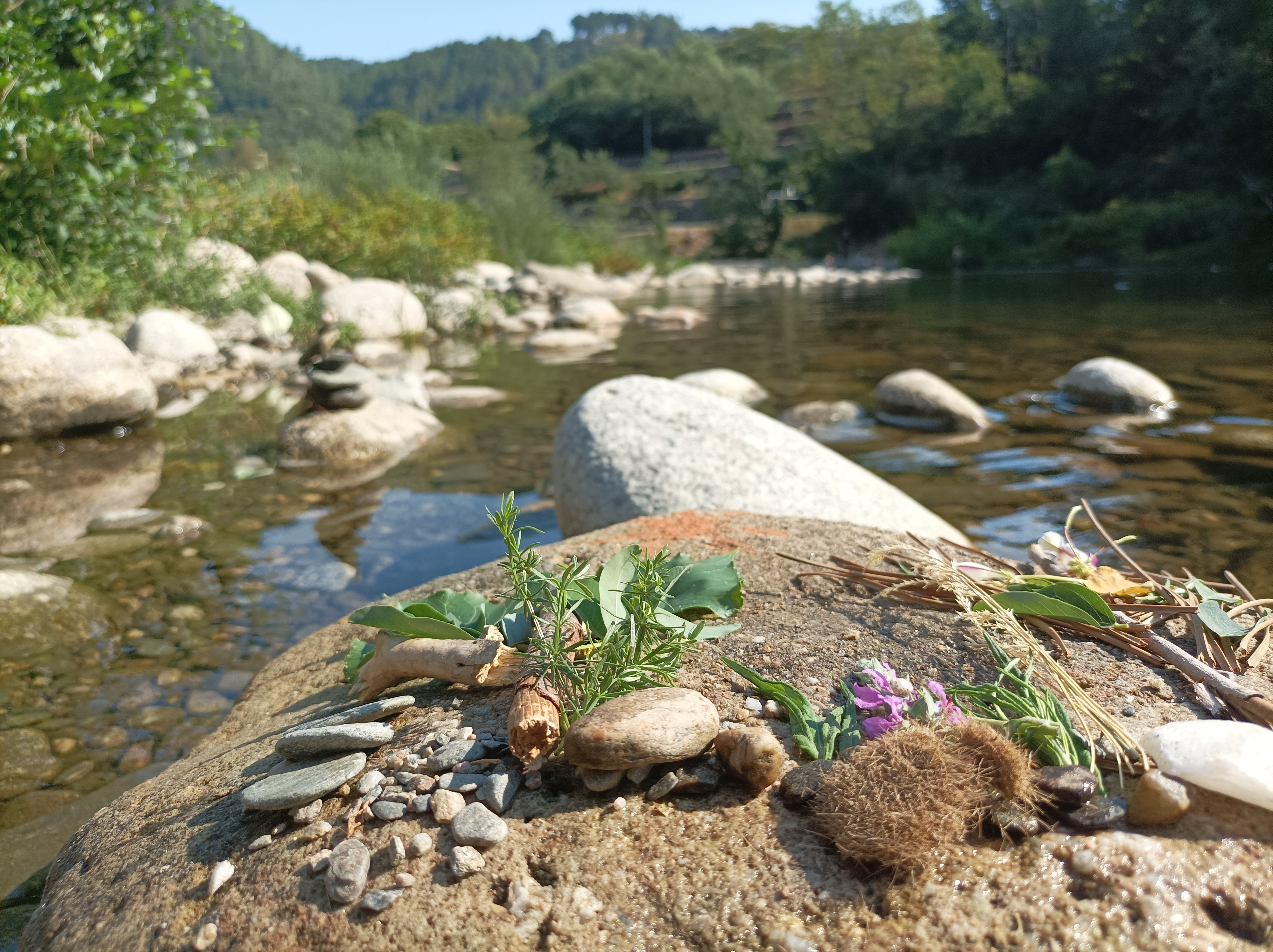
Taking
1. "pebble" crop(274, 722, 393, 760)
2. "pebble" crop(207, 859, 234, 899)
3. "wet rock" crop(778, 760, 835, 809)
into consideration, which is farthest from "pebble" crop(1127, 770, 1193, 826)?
"pebble" crop(207, 859, 234, 899)

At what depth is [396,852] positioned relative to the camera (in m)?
1.39

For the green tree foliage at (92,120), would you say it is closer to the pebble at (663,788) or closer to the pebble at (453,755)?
the pebble at (453,755)

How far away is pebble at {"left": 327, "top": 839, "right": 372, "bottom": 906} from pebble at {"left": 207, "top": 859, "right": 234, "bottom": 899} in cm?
20

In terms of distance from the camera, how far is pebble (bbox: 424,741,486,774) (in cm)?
156

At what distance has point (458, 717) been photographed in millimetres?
1768

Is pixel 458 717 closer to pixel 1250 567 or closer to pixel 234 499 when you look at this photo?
pixel 1250 567

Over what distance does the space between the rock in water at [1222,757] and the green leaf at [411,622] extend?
4.57 feet

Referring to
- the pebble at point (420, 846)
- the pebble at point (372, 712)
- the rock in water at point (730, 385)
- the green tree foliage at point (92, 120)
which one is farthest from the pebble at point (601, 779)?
the green tree foliage at point (92, 120)

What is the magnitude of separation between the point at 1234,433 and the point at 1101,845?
663cm

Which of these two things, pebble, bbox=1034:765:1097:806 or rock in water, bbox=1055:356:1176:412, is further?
rock in water, bbox=1055:356:1176:412

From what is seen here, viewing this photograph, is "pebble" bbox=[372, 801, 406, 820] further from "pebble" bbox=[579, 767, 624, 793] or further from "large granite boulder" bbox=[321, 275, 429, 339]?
"large granite boulder" bbox=[321, 275, 429, 339]

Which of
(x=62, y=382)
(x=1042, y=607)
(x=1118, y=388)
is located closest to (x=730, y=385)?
(x=1118, y=388)

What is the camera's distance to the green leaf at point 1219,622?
6.00 feet

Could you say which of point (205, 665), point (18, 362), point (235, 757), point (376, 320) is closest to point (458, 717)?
point (235, 757)
